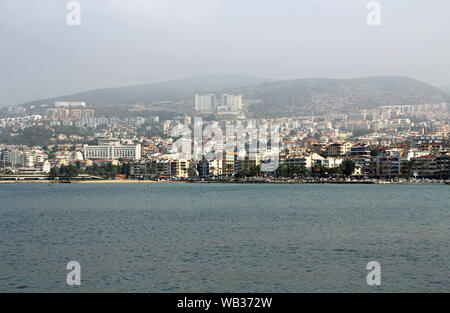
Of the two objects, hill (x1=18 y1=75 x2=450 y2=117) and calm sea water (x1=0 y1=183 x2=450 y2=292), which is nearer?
calm sea water (x1=0 y1=183 x2=450 y2=292)

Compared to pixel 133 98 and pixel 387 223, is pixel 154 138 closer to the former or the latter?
pixel 133 98

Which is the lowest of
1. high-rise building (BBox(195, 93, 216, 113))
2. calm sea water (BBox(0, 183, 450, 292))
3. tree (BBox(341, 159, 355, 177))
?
calm sea water (BBox(0, 183, 450, 292))

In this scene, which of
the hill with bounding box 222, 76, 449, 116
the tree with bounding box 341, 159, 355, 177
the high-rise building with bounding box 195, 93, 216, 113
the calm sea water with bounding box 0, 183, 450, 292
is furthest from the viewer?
the high-rise building with bounding box 195, 93, 216, 113

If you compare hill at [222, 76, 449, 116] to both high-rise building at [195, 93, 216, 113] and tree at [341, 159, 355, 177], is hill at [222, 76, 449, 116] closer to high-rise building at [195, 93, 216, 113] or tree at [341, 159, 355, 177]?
high-rise building at [195, 93, 216, 113]

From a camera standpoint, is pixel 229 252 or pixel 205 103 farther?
pixel 205 103

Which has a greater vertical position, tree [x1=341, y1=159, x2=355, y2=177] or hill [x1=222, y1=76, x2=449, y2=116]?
hill [x1=222, y1=76, x2=449, y2=116]

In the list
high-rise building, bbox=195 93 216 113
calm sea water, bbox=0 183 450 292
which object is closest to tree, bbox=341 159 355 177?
calm sea water, bbox=0 183 450 292

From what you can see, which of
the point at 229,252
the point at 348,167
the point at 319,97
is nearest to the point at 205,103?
the point at 319,97

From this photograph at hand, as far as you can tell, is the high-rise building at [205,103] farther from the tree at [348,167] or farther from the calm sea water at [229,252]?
the calm sea water at [229,252]

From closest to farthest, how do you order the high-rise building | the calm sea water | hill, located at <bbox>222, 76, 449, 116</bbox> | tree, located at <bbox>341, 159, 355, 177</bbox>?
1. the calm sea water
2. tree, located at <bbox>341, 159, 355, 177</bbox>
3. hill, located at <bbox>222, 76, 449, 116</bbox>
4. the high-rise building

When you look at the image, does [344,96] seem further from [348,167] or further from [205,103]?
[348,167]

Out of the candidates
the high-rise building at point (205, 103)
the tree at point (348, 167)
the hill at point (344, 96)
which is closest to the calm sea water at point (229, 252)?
the tree at point (348, 167)
